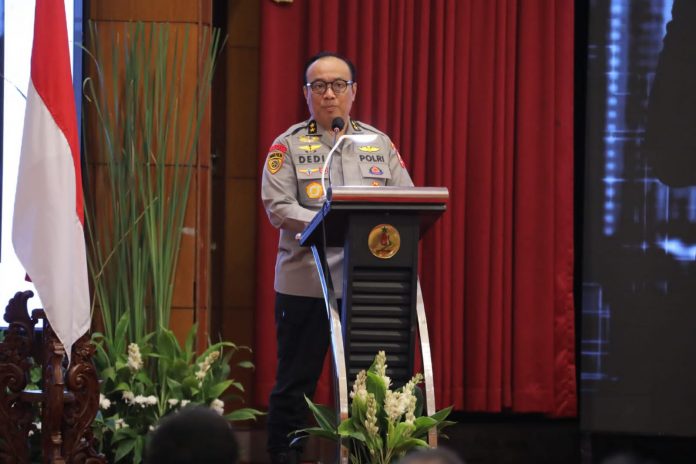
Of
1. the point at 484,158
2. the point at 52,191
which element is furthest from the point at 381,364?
the point at 484,158

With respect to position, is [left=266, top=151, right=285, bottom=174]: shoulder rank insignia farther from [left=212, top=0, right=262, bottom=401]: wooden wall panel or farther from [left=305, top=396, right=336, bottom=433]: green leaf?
[left=212, top=0, right=262, bottom=401]: wooden wall panel

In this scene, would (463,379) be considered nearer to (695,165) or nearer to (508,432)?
(508,432)

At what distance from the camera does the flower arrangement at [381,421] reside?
3.05 m

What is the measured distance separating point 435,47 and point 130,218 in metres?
1.57

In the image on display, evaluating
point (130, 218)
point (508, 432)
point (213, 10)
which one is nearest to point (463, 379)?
point (508, 432)

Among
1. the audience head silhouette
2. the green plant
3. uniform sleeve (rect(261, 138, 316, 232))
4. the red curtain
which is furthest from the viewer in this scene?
the red curtain

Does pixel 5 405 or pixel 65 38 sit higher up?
pixel 65 38

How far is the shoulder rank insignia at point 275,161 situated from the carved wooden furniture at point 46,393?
2.83ft

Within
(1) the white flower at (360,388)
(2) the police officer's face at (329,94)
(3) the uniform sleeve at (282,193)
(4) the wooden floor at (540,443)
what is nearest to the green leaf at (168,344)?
(3) the uniform sleeve at (282,193)

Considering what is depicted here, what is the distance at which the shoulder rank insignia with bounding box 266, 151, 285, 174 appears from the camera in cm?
372

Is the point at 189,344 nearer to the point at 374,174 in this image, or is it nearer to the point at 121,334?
the point at 121,334

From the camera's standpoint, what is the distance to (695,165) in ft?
15.7

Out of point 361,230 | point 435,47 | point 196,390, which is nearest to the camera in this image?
point 361,230

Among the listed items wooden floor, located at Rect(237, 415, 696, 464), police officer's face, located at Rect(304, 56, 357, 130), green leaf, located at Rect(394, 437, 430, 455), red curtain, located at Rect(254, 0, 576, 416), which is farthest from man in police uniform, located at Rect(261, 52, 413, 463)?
wooden floor, located at Rect(237, 415, 696, 464)
